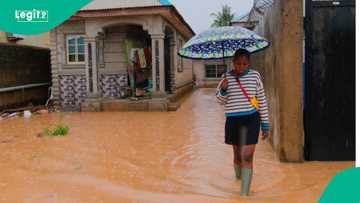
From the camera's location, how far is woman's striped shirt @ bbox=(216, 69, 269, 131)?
435cm

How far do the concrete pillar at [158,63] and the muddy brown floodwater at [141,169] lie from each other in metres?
4.45

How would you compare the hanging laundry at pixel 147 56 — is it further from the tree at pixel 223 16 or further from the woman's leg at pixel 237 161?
the tree at pixel 223 16

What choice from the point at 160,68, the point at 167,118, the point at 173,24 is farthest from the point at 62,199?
the point at 173,24

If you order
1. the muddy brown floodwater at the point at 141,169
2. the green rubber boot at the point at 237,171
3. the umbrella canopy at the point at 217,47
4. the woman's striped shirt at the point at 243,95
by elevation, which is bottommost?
the muddy brown floodwater at the point at 141,169

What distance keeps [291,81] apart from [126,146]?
10.8 feet

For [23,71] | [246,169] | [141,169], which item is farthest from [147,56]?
[246,169]

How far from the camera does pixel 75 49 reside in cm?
1505

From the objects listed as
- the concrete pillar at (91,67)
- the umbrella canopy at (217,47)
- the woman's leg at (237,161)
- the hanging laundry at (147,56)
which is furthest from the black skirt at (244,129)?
the hanging laundry at (147,56)

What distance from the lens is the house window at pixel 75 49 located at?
49.1 feet

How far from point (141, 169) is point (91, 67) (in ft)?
29.9

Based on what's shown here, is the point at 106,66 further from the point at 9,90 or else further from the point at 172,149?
the point at 172,149

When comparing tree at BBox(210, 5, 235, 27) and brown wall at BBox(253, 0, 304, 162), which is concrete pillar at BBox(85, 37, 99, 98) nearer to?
brown wall at BBox(253, 0, 304, 162)

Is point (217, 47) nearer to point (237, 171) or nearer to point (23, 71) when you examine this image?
point (237, 171)

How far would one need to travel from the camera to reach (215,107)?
14258mm
